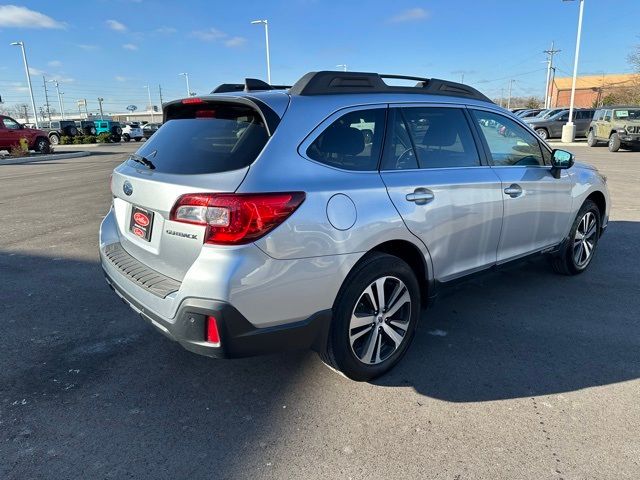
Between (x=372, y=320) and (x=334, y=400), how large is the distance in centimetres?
53

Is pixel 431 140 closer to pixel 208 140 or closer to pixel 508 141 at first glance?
pixel 508 141

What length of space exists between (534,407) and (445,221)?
1.25 metres

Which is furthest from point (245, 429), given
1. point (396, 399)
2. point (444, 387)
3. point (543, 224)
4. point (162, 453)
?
point (543, 224)

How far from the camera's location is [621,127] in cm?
1961

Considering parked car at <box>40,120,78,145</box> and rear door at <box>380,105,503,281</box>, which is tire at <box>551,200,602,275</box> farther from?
parked car at <box>40,120,78,145</box>

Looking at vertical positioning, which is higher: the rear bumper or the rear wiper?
the rear wiper

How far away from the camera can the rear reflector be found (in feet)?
7.61

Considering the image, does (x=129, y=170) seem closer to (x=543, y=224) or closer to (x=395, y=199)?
(x=395, y=199)

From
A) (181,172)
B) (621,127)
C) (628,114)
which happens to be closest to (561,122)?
(628,114)

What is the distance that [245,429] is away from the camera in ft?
8.43

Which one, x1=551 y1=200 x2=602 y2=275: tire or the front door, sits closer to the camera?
the front door

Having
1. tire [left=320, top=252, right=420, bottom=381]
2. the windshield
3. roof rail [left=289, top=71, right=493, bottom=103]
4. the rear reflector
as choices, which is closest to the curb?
roof rail [left=289, top=71, right=493, bottom=103]

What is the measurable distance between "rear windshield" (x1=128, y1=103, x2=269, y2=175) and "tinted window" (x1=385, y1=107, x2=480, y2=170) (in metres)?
0.90

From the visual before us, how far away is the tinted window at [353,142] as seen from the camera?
267cm
